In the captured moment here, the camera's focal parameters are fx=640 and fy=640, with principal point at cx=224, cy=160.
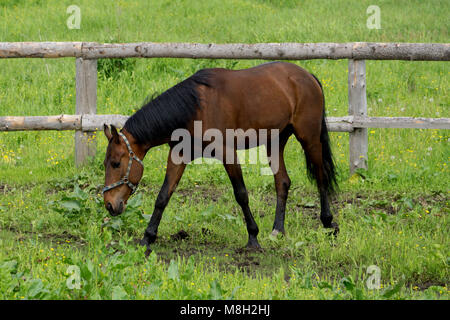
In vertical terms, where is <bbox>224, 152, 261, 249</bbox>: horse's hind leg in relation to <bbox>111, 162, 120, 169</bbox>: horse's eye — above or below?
below

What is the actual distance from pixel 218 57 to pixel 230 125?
101 inches

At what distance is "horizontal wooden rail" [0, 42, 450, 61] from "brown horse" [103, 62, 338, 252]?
1651 millimetres

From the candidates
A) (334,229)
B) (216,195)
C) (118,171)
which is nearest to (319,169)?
(334,229)

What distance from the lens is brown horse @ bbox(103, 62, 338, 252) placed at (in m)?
5.32

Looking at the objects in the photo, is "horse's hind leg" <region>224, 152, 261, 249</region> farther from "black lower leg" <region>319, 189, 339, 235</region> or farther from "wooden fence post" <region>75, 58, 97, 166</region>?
"wooden fence post" <region>75, 58, 97, 166</region>

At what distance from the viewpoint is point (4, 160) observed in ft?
28.4

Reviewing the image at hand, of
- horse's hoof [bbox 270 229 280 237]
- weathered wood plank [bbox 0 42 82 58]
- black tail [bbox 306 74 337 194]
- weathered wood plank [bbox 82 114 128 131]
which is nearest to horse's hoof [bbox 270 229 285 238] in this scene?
horse's hoof [bbox 270 229 280 237]

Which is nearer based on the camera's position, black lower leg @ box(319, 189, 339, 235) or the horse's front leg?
the horse's front leg

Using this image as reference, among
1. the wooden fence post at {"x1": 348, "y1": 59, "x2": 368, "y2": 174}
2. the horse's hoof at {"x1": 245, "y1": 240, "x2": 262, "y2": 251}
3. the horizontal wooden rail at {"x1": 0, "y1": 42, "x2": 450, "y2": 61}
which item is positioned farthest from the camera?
the wooden fence post at {"x1": 348, "y1": 59, "x2": 368, "y2": 174}

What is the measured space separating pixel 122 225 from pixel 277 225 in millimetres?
1470

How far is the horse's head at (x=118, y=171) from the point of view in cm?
525
